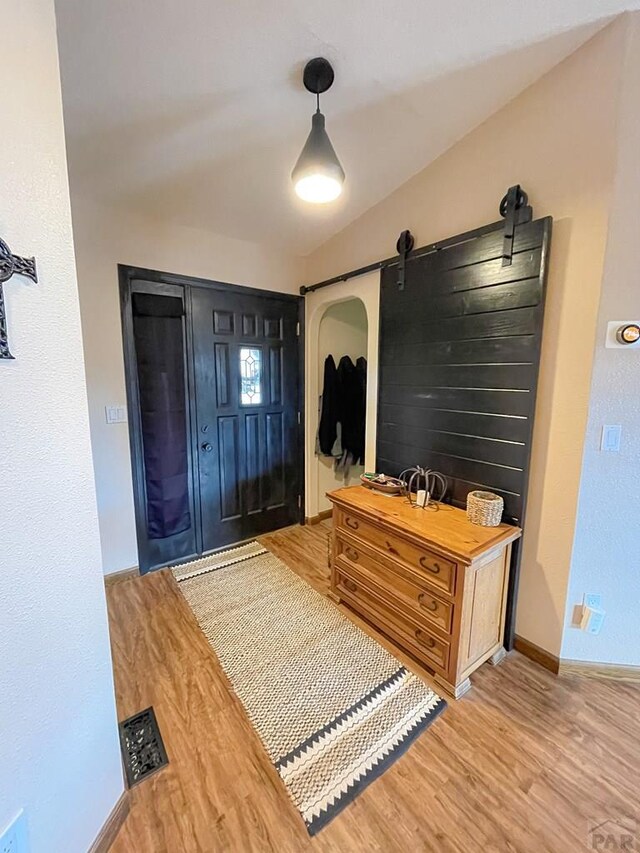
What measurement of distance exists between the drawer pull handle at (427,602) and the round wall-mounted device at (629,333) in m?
1.37

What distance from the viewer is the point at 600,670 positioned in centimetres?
167

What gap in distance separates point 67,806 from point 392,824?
95cm

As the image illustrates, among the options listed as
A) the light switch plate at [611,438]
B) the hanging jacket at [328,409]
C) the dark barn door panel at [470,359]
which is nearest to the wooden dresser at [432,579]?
the dark barn door panel at [470,359]

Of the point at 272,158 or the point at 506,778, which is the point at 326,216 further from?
the point at 506,778

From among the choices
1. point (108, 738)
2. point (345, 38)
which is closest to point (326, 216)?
point (345, 38)

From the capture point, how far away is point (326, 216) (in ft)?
8.12

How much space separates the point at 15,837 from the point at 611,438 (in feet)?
7.35

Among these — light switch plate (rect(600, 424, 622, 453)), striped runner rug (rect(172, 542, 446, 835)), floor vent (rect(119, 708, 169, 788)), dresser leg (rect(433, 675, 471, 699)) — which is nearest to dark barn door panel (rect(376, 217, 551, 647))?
light switch plate (rect(600, 424, 622, 453))

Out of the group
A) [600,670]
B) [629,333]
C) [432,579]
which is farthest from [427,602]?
[629,333]

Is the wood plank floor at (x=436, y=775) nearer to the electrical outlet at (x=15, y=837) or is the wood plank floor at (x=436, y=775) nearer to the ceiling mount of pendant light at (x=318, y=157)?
the electrical outlet at (x=15, y=837)

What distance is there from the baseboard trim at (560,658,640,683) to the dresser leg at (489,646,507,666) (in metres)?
0.25

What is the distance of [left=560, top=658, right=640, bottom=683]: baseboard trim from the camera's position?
5.42 feet

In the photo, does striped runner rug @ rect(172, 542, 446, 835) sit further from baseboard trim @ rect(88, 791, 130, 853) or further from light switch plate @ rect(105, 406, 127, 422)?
light switch plate @ rect(105, 406, 127, 422)

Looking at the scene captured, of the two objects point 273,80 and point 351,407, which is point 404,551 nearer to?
point 351,407
